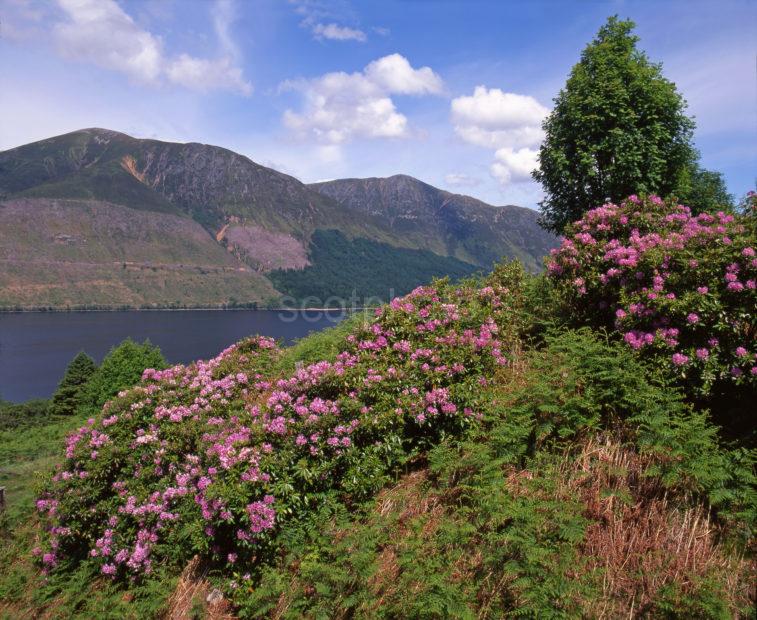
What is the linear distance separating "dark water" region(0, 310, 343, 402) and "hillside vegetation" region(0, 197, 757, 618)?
1921 inches

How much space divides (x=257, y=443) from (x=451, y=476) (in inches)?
91.2

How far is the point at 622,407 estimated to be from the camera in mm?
5371

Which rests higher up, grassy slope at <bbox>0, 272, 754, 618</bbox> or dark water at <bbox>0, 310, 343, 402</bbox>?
grassy slope at <bbox>0, 272, 754, 618</bbox>

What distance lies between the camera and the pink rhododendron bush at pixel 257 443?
538 cm

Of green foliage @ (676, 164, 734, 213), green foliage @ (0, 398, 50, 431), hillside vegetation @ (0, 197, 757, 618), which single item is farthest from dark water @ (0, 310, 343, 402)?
hillside vegetation @ (0, 197, 757, 618)

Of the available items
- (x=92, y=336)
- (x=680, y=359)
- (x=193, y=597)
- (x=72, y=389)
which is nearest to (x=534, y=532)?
(x=680, y=359)

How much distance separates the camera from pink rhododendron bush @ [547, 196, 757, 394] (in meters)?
5.22

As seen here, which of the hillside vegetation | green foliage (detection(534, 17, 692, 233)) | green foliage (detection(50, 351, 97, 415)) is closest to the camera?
the hillside vegetation

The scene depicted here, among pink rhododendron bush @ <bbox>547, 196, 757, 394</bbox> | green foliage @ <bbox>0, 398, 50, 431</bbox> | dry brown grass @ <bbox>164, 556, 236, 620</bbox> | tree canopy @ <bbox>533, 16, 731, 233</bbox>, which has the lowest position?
green foliage @ <bbox>0, 398, 50, 431</bbox>

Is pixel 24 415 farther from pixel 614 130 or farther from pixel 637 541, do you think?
pixel 637 541

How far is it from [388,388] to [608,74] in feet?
35.9

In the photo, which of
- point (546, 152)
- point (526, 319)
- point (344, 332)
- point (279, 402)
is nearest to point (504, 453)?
point (279, 402)

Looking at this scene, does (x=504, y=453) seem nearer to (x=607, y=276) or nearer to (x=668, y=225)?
(x=607, y=276)

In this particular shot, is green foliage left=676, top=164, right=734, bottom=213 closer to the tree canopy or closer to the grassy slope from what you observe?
the tree canopy
